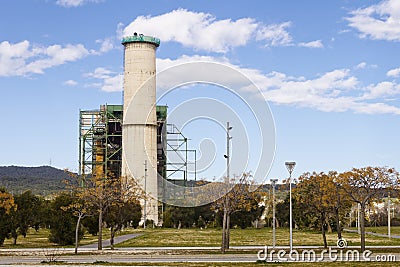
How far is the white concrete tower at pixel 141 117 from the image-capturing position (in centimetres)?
8069

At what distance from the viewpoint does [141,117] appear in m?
82.7

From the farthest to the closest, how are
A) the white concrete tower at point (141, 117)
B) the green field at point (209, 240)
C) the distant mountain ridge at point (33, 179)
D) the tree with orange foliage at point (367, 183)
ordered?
the distant mountain ridge at point (33, 179), the white concrete tower at point (141, 117), the green field at point (209, 240), the tree with orange foliage at point (367, 183)

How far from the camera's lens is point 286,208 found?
259 feet

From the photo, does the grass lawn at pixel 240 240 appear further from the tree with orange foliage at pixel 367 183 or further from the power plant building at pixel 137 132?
the power plant building at pixel 137 132

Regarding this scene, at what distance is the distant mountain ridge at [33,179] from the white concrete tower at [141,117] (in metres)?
49.0

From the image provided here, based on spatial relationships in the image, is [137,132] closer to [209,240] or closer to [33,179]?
[209,240]

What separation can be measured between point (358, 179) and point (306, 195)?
14.3 ft

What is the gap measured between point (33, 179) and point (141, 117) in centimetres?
9379

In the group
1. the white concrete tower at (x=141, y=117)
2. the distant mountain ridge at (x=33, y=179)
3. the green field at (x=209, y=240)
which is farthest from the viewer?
the distant mountain ridge at (x=33, y=179)

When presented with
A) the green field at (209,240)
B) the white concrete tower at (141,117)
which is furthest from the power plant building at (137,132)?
the green field at (209,240)

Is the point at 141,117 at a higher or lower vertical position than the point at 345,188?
higher

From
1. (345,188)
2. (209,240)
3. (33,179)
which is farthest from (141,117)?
(33,179)

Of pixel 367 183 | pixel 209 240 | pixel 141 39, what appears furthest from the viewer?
pixel 141 39

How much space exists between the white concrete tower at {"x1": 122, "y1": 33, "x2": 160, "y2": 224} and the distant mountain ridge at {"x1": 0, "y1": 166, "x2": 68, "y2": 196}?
4897cm
